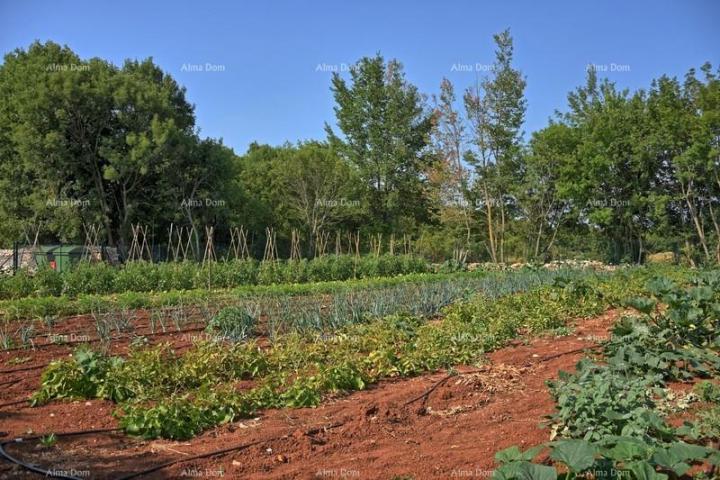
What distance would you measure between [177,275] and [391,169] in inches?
630

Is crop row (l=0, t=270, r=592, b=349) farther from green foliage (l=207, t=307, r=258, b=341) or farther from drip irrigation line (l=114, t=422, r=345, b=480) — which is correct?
drip irrigation line (l=114, t=422, r=345, b=480)

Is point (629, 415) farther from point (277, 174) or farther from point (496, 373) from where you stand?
point (277, 174)

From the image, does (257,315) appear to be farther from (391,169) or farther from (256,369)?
(391,169)

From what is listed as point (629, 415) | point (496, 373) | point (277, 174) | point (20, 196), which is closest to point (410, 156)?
point (277, 174)

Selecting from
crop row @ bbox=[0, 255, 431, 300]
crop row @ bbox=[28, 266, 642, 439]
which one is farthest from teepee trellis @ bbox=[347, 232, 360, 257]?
crop row @ bbox=[28, 266, 642, 439]

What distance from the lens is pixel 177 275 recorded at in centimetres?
1414

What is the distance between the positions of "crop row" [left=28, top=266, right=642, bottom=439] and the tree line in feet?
48.6

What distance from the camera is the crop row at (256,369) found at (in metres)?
4.42

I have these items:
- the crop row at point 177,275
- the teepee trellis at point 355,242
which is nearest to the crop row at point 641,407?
the crop row at point 177,275

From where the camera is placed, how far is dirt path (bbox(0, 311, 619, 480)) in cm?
343

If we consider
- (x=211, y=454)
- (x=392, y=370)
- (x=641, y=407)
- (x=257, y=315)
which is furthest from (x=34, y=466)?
(x=257, y=315)

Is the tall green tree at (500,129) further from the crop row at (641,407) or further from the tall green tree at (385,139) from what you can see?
the crop row at (641,407)

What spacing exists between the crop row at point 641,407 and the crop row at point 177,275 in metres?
10.2

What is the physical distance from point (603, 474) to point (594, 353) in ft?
11.2
